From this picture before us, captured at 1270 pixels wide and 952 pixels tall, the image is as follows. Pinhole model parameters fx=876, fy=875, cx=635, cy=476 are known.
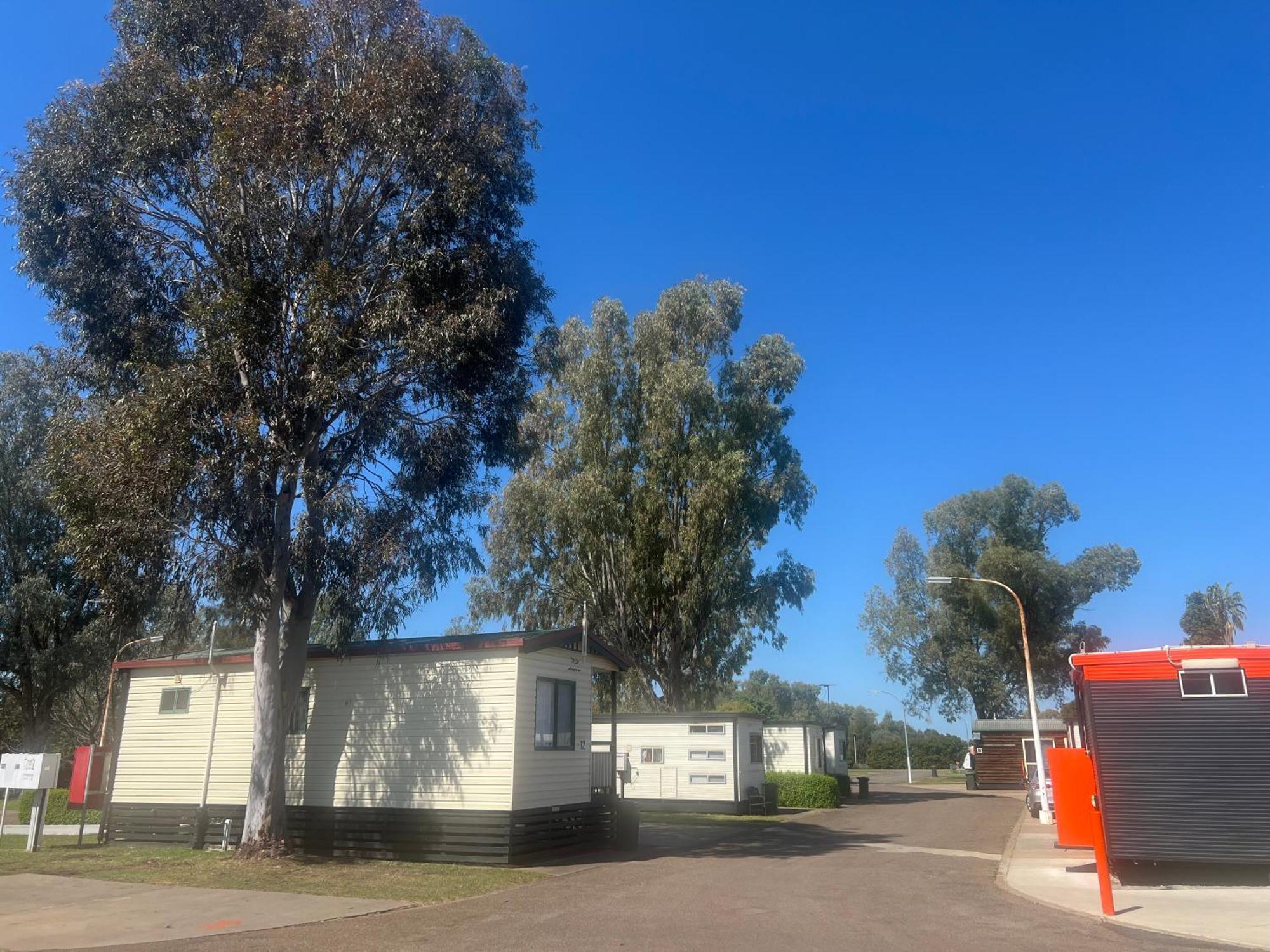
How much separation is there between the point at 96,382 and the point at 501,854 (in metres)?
12.5

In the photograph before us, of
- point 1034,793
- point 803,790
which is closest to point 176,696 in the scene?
point 803,790

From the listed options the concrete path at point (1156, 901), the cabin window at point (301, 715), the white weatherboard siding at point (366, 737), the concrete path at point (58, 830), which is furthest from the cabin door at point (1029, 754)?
the concrete path at point (58, 830)

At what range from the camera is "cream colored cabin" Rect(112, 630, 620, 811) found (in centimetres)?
1590

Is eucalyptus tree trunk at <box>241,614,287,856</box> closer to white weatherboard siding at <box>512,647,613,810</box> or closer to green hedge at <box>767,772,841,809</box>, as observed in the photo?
white weatherboard siding at <box>512,647,613,810</box>

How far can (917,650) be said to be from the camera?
185 feet

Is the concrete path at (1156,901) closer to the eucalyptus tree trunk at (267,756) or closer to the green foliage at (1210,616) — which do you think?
the eucalyptus tree trunk at (267,756)

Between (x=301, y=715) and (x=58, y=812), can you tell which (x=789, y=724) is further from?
(x=58, y=812)

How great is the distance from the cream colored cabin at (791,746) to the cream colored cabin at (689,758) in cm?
537

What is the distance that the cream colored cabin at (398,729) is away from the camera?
15.9 meters

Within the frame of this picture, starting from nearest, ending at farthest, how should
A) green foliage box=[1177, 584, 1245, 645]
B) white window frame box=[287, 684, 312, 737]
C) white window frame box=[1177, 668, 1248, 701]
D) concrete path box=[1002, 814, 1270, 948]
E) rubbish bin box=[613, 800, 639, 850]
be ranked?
concrete path box=[1002, 814, 1270, 948], white window frame box=[1177, 668, 1248, 701], white window frame box=[287, 684, 312, 737], rubbish bin box=[613, 800, 639, 850], green foliage box=[1177, 584, 1245, 645]

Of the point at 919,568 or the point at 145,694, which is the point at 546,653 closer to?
the point at 145,694

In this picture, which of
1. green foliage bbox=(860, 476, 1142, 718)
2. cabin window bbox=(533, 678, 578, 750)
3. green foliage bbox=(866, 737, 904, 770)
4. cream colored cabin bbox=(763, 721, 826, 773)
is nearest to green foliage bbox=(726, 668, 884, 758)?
green foliage bbox=(866, 737, 904, 770)

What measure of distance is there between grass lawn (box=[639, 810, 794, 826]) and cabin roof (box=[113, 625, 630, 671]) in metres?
8.77

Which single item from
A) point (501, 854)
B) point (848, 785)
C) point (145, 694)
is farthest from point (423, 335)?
point (848, 785)
